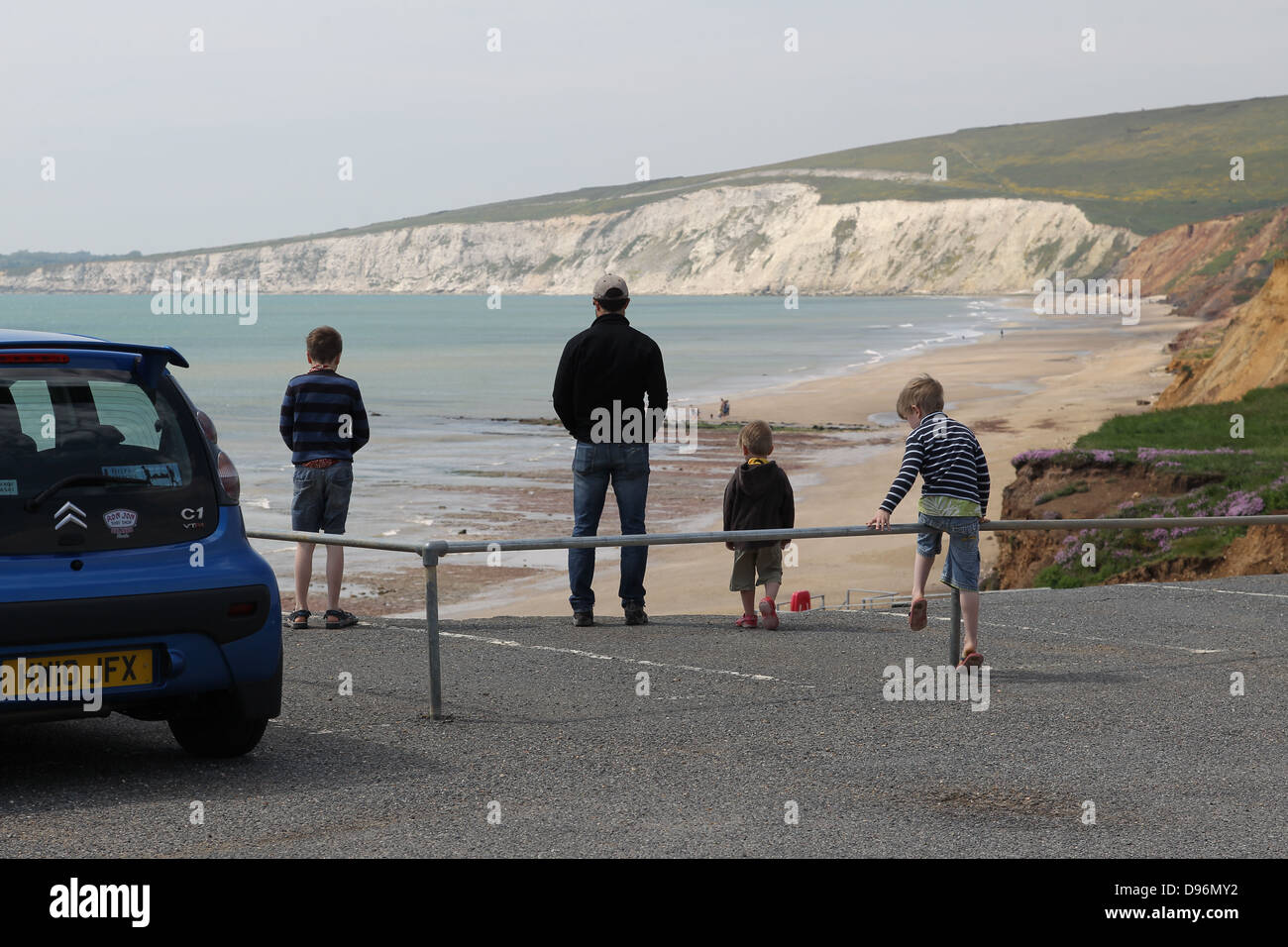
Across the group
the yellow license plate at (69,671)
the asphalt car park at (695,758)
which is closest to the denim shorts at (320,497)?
the asphalt car park at (695,758)

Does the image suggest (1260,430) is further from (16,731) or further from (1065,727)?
(16,731)

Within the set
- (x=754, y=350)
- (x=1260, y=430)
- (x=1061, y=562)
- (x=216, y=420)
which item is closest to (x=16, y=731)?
(x=1061, y=562)

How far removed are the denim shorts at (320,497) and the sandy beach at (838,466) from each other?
2639 millimetres

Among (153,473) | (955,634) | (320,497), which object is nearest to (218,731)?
(153,473)

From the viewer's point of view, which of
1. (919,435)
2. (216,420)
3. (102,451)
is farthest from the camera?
(216,420)

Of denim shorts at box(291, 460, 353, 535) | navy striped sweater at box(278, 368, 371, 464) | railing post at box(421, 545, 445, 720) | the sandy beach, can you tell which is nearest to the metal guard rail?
railing post at box(421, 545, 445, 720)

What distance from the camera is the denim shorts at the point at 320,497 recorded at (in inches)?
→ 390

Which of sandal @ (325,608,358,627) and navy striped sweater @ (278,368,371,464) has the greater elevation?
navy striped sweater @ (278,368,371,464)

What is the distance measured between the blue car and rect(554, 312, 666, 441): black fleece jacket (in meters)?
3.73

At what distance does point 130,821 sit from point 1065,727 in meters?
4.38

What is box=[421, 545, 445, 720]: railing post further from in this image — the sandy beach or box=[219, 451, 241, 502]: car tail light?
the sandy beach

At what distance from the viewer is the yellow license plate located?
579 cm

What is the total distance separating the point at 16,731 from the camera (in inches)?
287
